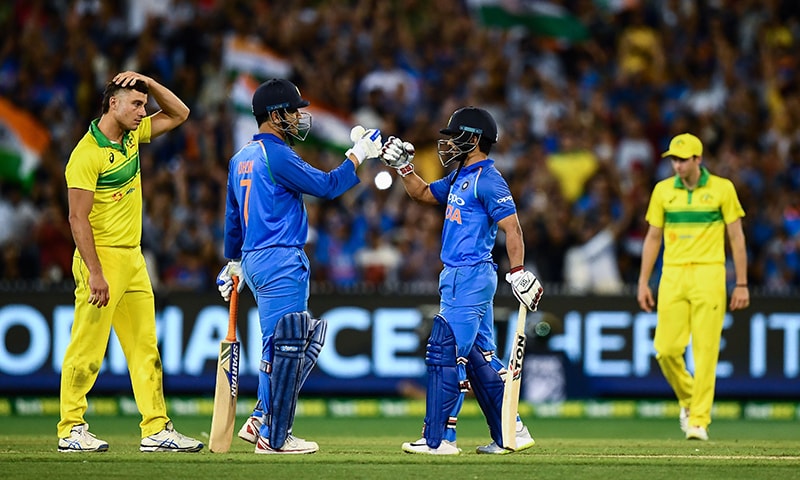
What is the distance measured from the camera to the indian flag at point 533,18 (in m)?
19.3

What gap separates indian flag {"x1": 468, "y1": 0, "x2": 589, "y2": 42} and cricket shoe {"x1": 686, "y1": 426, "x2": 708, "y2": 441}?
961 centimetres

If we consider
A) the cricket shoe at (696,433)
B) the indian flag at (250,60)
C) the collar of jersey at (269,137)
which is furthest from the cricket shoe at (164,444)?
the indian flag at (250,60)

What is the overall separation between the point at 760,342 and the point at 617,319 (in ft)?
4.75

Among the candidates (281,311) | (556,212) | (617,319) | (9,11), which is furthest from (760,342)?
(9,11)

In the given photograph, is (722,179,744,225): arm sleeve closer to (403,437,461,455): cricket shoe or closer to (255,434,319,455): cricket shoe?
(403,437,461,455): cricket shoe

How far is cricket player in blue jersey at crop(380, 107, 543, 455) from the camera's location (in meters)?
8.65

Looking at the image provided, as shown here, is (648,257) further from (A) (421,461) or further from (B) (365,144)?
(A) (421,461)

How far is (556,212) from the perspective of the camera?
1539 centimetres

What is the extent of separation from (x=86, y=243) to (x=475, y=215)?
240 centimetres

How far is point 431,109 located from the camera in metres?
18.0

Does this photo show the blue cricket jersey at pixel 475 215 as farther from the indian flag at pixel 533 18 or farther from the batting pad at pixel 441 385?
the indian flag at pixel 533 18

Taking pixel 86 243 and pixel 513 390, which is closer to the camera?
pixel 86 243

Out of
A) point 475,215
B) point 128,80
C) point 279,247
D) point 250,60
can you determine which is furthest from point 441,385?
point 250,60

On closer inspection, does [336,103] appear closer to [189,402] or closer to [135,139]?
[189,402]
